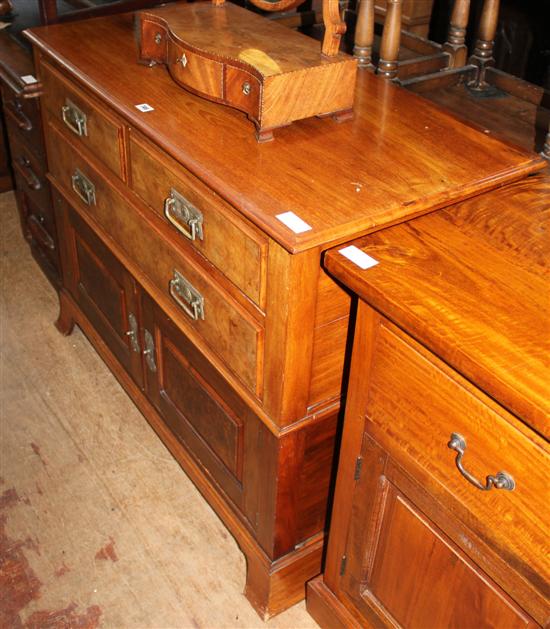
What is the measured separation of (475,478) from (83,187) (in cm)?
133

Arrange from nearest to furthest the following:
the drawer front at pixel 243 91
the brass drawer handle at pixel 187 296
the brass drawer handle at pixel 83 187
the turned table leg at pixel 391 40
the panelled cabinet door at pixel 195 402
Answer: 1. the drawer front at pixel 243 91
2. the brass drawer handle at pixel 187 296
3. the panelled cabinet door at pixel 195 402
4. the brass drawer handle at pixel 83 187
5. the turned table leg at pixel 391 40

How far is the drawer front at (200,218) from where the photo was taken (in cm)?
148

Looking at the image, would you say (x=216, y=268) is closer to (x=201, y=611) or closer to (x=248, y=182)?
(x=248, y=182)

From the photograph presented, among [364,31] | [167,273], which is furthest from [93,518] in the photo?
[364,31]

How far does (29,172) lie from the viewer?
268cm

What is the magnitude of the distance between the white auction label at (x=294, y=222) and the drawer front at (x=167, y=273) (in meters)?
0.26

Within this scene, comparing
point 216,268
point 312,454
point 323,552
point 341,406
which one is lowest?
point 323,552

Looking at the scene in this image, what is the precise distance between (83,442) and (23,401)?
264 millimetres

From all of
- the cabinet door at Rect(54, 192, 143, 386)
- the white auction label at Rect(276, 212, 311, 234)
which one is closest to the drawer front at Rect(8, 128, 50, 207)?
the cabinet door at Rect(54, 192, 143, 386)

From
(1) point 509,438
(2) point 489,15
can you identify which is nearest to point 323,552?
(1) point 509,438

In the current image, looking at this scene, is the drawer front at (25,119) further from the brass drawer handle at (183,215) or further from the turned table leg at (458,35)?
the turned table leg at (458,35)

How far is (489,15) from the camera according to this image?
263 cm

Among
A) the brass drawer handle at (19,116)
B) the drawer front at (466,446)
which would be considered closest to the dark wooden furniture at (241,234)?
the drawer front at (466,446)

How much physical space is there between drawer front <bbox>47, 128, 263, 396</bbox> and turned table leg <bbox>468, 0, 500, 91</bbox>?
55.5 inches
